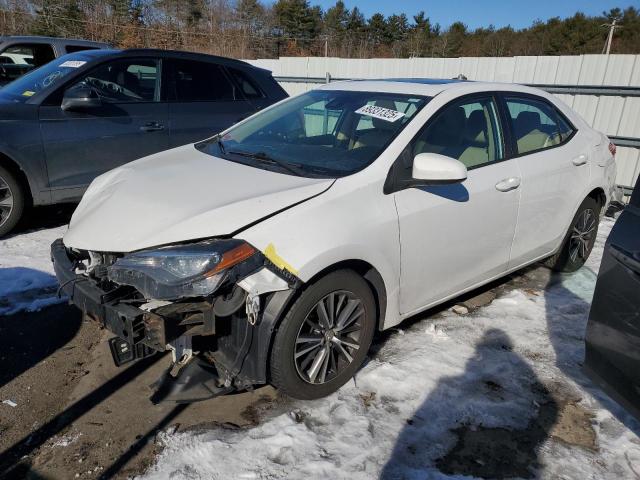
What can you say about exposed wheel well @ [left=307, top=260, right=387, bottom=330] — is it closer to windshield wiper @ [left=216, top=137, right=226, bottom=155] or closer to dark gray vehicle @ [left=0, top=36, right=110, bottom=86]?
windshield wiper @ [left=216, top=137, right=226, bottom=155]

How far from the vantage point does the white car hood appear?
8.03ft

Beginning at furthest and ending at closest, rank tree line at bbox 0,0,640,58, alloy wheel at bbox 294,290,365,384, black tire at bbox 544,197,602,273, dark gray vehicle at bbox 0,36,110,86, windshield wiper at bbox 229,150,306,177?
tree line at bbox 0,0,640,58, dark gray vehicle at bbox 0,36,110,86, black tire at bbox 544,197,602,273, windshield wiper at bbox 229,150,306,177, alloy wheel at bbox 294,290,365,384

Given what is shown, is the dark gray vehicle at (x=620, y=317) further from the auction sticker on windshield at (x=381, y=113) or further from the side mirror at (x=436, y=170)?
the auction sticker on windshield at (x=381, y=113)

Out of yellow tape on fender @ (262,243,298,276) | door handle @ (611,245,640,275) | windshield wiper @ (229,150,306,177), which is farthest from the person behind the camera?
windshield wiper @ (229,150,306,177)

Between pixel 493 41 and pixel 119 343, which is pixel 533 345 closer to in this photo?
pixel 119 343

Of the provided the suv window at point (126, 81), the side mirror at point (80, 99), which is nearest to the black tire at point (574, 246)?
the suv window at point (126, 81)

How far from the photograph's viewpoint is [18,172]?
490 cm

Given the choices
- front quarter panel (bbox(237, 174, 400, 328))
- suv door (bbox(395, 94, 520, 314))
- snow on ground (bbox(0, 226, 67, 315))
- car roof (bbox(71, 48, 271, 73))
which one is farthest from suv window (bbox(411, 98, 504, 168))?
car roof (bbox(71, 48, 271, 73))

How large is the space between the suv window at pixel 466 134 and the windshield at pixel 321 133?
168 mm

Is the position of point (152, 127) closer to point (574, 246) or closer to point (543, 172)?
point (543, 172)

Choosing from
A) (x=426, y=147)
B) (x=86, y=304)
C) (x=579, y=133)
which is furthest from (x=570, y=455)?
(x=579, y=133)

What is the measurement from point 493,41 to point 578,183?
150 feet

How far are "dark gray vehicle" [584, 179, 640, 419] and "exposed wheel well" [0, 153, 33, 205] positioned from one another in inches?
195

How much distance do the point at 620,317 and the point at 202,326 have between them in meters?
1.88
